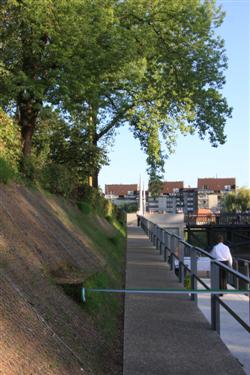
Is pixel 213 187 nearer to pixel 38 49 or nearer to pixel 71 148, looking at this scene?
pixel 71 148

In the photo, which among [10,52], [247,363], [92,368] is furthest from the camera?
[10,52]

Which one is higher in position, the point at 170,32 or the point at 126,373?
the point at 170,32

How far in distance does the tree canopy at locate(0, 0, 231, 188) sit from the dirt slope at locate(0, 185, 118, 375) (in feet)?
19.1

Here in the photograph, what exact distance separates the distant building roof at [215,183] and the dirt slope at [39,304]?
18553 cm

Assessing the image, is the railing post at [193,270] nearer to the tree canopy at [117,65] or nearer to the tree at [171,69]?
the tree canopy at [117,65]

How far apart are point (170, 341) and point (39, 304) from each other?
5.81ft

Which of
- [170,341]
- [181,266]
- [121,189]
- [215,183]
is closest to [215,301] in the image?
[170,341]

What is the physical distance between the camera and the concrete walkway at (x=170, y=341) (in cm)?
515

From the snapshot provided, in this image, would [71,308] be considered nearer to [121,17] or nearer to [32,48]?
[32,48]

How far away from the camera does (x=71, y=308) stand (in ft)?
19.4

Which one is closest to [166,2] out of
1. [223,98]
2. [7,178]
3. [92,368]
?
[223,98]

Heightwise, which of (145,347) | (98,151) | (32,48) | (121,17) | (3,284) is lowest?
(145,347)

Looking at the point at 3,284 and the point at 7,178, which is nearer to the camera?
the point at 3,284

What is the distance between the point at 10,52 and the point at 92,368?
12246 mm
